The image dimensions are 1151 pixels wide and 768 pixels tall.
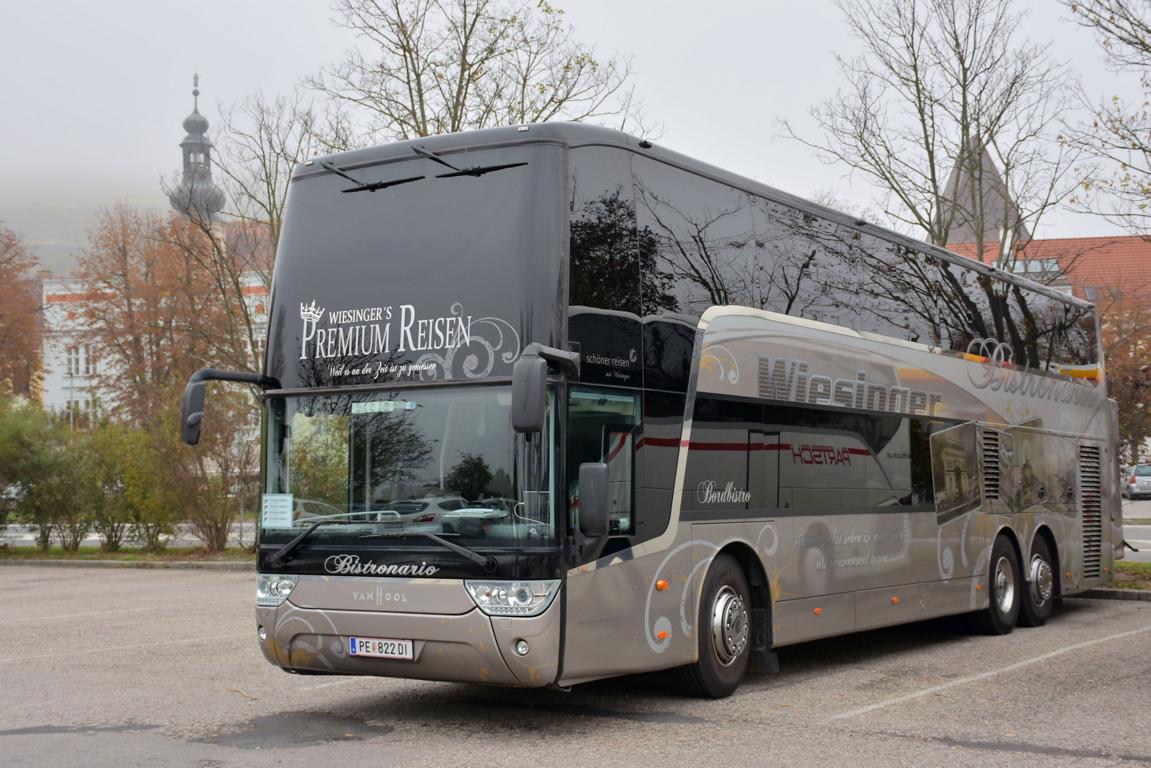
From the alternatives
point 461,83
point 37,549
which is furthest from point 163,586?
point 37,549

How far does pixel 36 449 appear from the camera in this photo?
34094mm

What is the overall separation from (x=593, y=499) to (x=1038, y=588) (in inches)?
359

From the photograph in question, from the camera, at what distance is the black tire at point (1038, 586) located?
15.5 meters

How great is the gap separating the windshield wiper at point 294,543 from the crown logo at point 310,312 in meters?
1.41

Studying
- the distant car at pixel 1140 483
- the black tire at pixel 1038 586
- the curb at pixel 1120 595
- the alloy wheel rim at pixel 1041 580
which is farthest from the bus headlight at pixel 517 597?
the distant car at pixel 1140 483

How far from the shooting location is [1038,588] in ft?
51.6

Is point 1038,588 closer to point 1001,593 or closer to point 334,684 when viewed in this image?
point 1001,593

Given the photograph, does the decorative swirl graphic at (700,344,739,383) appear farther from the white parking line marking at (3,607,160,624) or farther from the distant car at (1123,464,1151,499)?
the distant car at (1123,464,1151,499)

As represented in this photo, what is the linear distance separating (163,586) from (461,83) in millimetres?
10636

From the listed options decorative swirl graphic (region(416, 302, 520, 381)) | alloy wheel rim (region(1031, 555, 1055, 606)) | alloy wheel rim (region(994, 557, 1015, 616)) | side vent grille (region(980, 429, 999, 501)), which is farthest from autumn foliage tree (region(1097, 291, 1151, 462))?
decorative swirl graphic (region(416, 302, 520, 381))

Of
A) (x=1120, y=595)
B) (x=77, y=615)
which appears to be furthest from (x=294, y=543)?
(x=1120, y=595)

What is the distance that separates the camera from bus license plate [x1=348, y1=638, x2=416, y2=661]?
28.5ft

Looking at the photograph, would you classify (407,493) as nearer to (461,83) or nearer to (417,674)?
(417,674)

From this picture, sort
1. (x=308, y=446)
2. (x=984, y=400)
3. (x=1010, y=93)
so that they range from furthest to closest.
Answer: (x=1010, y=93), (x=984, y=400), (x=308, y=446)
